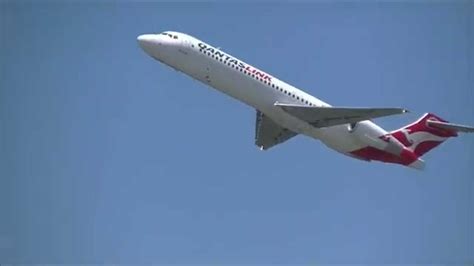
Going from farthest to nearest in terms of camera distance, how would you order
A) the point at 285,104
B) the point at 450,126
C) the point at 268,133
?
the point at 268,133
the point at 450,126
the point at 285,104

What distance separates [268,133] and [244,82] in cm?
334

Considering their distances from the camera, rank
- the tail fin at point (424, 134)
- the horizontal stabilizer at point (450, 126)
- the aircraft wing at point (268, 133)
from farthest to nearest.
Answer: the aircraft wing at point (268, 133), the tail fin at point (424, 134), the horizontal stabilizer at point (450, 126)

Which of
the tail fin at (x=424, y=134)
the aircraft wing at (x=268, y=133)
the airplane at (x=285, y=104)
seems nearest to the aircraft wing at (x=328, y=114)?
the airplane at (x=285, y=104)

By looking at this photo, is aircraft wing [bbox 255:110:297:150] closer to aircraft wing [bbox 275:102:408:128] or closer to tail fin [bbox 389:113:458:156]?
aircraft wing [bbox 275:102:408:128]

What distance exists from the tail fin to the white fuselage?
1169 millimetres

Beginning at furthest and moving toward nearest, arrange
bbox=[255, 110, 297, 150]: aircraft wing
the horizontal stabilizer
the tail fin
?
bbox=[255, 110, 297, 150]: aircraft wing
the tail fin
the horizontal stabilizer

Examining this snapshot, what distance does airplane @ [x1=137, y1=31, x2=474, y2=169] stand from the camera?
70.5 ft

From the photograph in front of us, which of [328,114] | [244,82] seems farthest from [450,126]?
[244,82]

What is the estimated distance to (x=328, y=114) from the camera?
21547 mm

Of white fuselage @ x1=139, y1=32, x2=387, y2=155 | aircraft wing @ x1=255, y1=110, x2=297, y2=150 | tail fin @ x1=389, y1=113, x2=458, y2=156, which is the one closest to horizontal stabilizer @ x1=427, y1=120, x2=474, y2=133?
tail fin @ x1=389, y1=113, x2=458, y2=156

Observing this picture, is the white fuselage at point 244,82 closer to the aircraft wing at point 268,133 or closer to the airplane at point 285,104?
the airplane at point 285,104

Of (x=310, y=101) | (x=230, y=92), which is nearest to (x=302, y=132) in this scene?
(x=310, y=101)

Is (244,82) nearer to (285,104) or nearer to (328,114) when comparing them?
(285,104)

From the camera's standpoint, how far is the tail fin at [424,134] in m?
23.0
